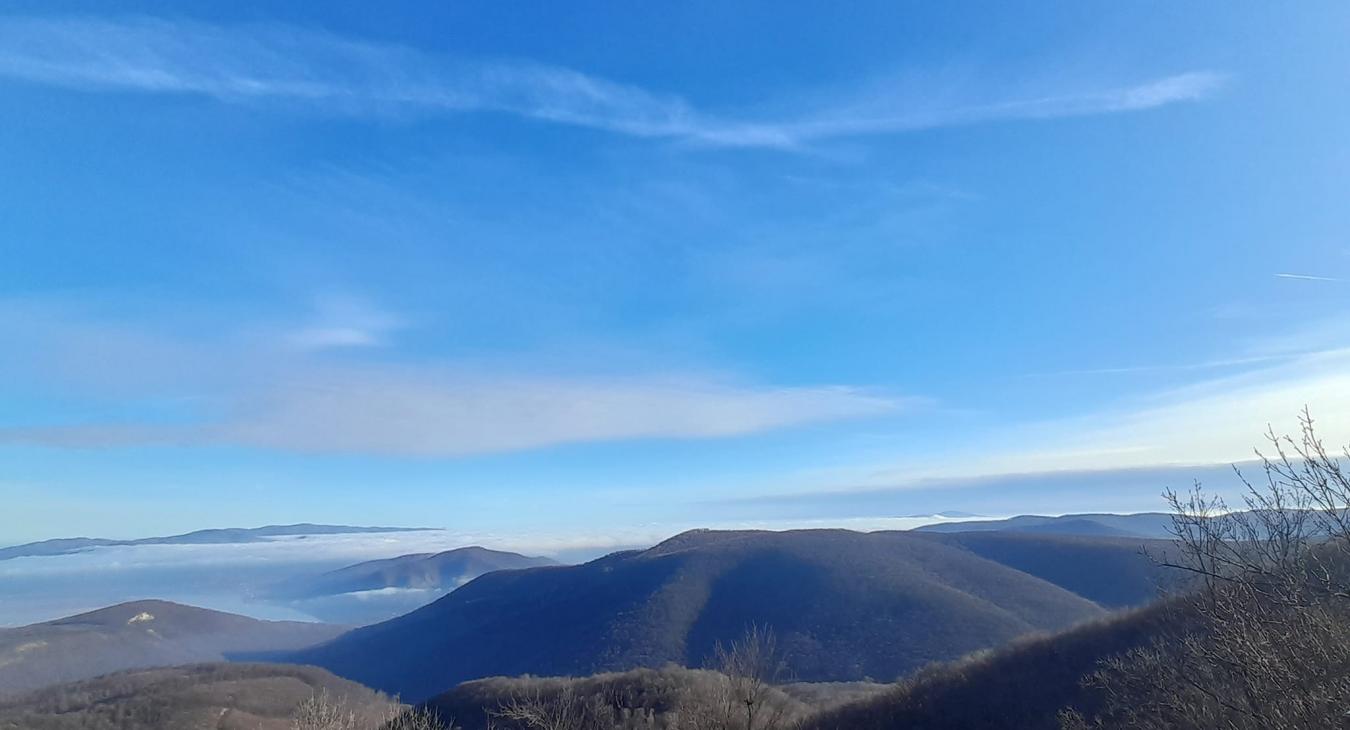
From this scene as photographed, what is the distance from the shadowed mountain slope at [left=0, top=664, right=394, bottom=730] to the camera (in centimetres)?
12250

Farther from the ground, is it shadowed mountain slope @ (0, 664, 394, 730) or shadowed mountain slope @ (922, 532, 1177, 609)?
shadowed mountain slope @ (922, 532, 1177, 609)

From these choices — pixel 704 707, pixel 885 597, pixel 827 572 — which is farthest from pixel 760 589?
pixel 704 707

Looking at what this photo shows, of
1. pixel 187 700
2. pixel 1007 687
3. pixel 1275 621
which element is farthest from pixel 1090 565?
pixel 1275 621

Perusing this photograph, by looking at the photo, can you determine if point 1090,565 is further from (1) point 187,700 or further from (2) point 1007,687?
(1) point 187,700

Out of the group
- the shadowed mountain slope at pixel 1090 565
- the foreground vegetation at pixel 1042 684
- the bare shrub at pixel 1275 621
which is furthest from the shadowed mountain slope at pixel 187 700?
the shadowed mountain slope at pixel 1090 565

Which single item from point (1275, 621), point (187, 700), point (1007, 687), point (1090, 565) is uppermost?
point (1275, 621)

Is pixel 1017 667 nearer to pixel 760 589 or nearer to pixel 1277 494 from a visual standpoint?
pixel 1277 494

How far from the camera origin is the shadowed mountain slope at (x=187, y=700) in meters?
122

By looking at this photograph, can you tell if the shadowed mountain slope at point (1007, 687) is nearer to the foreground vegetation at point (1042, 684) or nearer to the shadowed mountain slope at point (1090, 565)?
the foreground vegetation at point (1042, 684)

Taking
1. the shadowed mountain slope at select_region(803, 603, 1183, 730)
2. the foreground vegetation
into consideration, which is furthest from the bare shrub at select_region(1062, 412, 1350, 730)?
the shadowed mountain slope at select_region(803, 603, 1183, 730)

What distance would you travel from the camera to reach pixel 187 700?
437ft

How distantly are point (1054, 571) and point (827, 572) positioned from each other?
48.0m

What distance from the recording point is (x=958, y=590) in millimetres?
161375

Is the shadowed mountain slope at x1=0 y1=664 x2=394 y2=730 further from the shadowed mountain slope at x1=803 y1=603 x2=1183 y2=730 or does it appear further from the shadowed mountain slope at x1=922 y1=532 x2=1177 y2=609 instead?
the shadowed mountain slope at x1=922 y1=532 x2=1177 y2=609
